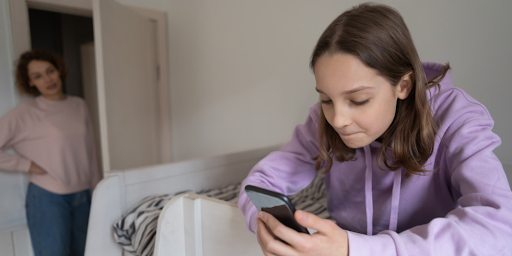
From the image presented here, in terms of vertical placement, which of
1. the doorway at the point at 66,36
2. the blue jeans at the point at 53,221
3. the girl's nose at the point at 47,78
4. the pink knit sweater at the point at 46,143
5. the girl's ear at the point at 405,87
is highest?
the doorway at the point at 66,36

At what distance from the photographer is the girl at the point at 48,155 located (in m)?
1.61

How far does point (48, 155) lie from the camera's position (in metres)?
1.65

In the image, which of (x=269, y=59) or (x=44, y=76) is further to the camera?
(x=269, y=59)

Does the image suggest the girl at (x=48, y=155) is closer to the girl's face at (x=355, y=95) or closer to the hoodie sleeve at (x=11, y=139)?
the hoodie sleeve at (x=11, y=139)

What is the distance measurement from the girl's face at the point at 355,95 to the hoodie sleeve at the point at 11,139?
5.46 ft

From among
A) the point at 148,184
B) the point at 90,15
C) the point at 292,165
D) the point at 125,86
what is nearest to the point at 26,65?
the point at 125,86

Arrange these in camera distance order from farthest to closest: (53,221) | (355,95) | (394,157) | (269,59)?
(269,59)
(53,221)
(394,157)
(355,95)

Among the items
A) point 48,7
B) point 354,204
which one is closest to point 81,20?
point 48,7

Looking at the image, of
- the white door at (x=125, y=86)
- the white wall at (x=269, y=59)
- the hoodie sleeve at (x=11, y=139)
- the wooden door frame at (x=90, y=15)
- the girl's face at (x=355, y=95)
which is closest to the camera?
the girl's face at (x=355, y=95)

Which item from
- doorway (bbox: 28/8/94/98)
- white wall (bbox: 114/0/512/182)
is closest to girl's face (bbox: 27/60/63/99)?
white wall (bbox: 114/0/512/182)

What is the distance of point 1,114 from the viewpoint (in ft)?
5.51

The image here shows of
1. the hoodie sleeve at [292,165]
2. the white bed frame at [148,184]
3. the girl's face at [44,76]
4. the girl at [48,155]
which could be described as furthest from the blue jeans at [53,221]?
the hoodie sleeve at [292,165]

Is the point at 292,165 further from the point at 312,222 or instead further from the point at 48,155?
the point at 48,155

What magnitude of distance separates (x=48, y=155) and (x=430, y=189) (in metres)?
1.72
